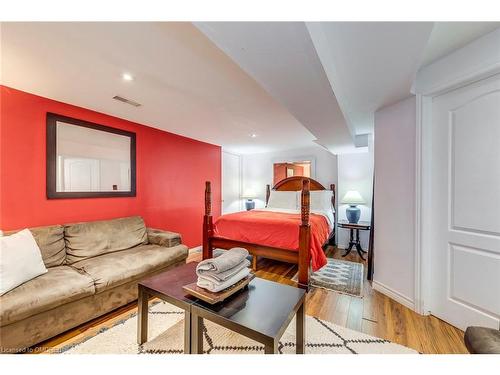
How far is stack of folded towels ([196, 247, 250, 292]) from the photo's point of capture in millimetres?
1290

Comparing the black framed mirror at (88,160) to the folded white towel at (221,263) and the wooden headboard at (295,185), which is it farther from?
the wooden headboard at (295,185)

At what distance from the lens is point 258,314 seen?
117cm

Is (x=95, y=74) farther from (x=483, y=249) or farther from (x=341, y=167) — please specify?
(x=341, y=167)

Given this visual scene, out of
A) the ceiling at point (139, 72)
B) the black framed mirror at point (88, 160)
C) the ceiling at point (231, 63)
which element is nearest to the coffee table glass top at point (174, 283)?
the ceiling at point (231, 63)

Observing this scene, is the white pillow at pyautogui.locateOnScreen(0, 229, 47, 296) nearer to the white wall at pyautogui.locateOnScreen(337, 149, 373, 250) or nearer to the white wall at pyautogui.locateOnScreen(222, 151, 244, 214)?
the white wall at pyautogui.locateOnScreen(222, 151, 244, 214)

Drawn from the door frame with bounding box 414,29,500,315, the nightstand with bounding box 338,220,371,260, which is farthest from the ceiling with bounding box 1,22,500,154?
the nightstand with bounding box 338,220,371,260

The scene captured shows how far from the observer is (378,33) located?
1253mm

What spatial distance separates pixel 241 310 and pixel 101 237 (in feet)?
6.87

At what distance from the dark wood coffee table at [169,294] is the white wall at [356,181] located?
346cm

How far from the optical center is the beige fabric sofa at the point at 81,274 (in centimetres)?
147

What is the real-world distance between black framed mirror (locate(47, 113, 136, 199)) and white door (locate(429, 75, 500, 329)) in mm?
3623
